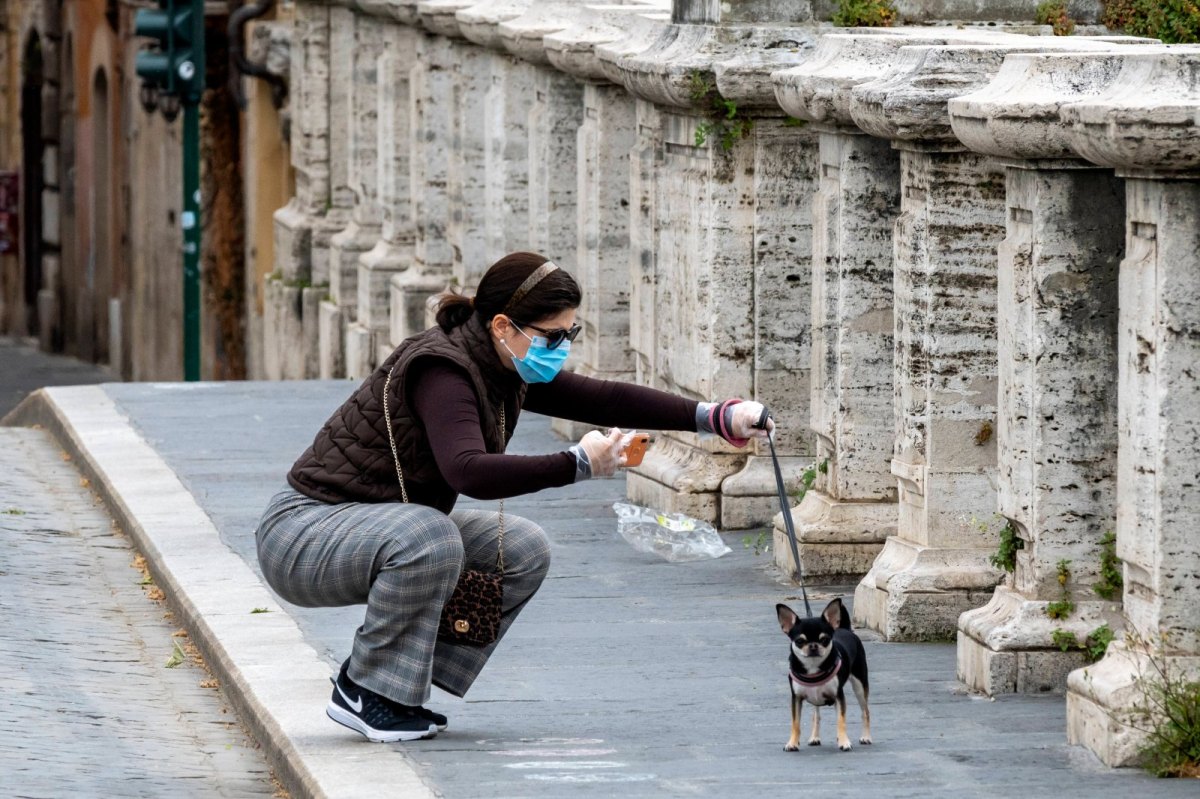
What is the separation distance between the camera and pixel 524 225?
14711mm

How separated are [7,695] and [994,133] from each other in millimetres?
3330

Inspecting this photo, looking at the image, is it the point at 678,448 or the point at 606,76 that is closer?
the point at 678,448

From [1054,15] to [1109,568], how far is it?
132 inches

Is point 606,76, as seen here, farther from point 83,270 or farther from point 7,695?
point 83,270

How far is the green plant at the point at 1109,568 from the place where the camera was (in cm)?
713

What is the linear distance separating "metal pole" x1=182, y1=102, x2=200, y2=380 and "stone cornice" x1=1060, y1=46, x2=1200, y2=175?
12085 millimetres

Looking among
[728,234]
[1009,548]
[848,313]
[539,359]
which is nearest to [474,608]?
[539,359]

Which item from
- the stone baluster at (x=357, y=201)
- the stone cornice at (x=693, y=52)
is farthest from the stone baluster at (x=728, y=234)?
the stone baluster at (x=357, y=201)

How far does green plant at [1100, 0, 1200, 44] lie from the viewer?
9.76m

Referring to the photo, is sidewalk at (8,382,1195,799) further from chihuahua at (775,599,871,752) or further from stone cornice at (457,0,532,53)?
stone cornice at (457,0,532,53)

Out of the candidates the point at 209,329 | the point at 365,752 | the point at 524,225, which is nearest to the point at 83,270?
the point at 209,329

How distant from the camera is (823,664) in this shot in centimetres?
652

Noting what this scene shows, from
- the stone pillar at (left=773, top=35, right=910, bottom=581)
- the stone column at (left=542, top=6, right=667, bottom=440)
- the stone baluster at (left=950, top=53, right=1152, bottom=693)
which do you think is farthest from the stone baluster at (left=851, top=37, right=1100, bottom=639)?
the stone column at (left=542, top=6, right=667, bottom=440)

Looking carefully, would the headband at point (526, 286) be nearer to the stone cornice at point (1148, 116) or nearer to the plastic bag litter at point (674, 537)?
the stone cornice at point (1148, 116)
